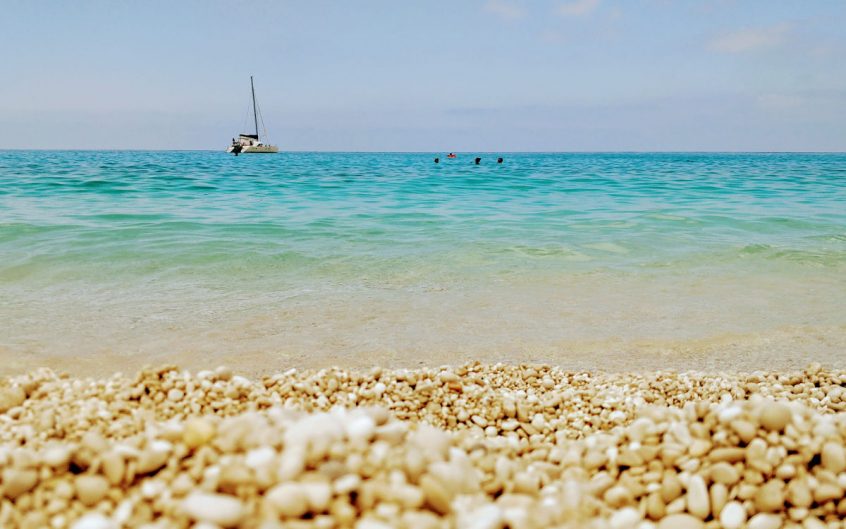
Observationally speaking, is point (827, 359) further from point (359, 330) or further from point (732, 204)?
point (732, 204)

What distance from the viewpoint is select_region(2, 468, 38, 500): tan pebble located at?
5.44 feet

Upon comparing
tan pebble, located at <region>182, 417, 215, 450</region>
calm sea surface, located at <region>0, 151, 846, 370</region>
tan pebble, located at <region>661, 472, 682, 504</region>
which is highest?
tan pebble, located at <region>182, 417, 215, 450</region>

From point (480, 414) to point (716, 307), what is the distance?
3.67m

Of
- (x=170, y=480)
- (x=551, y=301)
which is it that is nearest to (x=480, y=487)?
(x=170, y=480)

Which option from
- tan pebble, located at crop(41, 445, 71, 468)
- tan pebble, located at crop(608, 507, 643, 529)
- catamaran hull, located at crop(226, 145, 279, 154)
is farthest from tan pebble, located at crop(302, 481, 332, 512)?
catamaran hull, located at crop(226, 145, 279, 154)

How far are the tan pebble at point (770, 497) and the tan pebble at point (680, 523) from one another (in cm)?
20

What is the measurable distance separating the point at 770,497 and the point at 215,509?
165cm

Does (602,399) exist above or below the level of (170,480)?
below

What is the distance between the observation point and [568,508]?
174cm

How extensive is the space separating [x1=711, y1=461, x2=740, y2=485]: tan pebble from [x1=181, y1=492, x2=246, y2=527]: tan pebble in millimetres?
1474

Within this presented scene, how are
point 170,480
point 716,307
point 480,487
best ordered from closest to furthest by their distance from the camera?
point 170,480, point 480,487, point 716,307

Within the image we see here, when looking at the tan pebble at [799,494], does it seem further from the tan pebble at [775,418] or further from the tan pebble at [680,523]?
the tan pebble at [680,523]

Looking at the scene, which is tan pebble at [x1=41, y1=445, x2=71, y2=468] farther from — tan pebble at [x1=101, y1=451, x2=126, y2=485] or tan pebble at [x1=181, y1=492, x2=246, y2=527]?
tan pebble at [x1=181, y1=492, x2=246, y2=527]

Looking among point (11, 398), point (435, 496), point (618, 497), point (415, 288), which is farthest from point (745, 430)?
point (415, 288)
